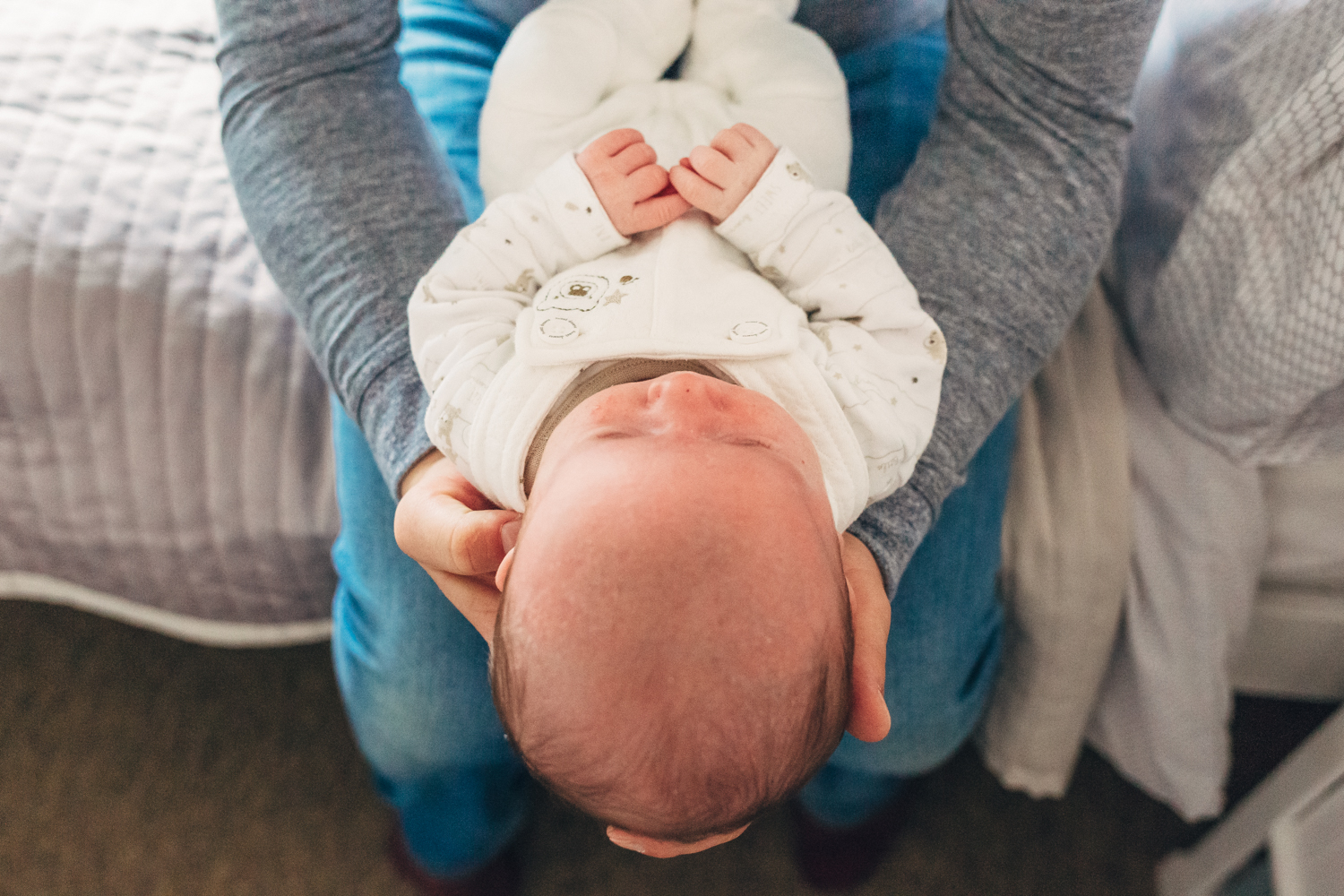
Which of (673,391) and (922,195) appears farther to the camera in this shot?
(922,195)

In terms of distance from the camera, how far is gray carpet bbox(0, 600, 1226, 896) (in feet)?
3.19

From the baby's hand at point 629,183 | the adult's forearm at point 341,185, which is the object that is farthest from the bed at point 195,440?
the baby's hand at point 629,183

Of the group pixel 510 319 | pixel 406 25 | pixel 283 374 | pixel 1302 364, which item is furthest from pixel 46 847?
pixel 1302 364

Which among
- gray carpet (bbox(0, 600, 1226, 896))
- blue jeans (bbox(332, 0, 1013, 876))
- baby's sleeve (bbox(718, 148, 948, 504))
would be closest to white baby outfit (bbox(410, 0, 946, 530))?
baby's sleeve (bbox(718, 148, 948, 504))

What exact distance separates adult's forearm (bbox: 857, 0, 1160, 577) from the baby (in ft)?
0.22

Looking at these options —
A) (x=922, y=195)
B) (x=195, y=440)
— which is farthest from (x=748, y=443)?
(x=195, y=440)

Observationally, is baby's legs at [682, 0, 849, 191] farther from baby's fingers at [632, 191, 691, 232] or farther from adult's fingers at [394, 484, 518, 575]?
adult's fingers at [394, 484, 518, 575]

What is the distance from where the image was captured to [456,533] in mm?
550

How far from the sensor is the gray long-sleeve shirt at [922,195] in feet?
2.13

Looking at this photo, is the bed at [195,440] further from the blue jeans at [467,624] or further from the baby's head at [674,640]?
the baby's head at [674,640]

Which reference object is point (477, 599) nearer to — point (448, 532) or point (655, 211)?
point (448, 532)

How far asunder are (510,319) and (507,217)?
0.23 feet

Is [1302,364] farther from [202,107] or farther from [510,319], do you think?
[202,107]

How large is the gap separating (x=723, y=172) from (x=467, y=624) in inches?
16.0
